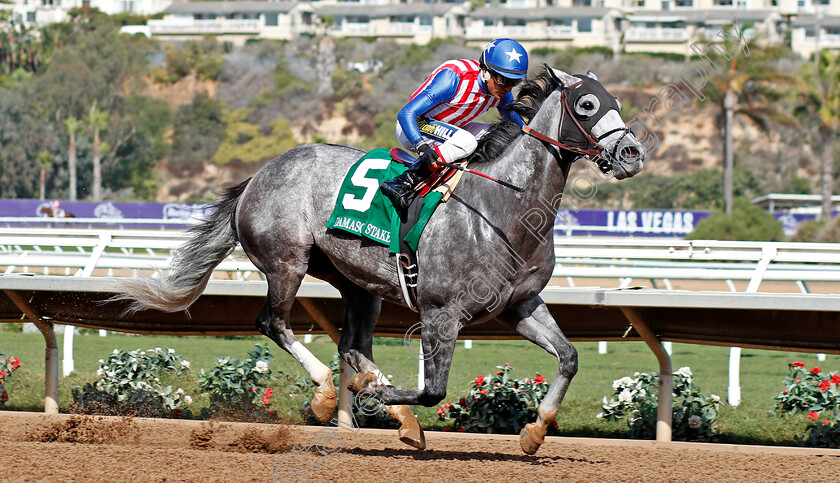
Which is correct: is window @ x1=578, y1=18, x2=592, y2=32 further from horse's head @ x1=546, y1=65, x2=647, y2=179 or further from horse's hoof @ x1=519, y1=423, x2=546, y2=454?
horse's hoof @ x1=519, y1=423, x2=546, y2=454

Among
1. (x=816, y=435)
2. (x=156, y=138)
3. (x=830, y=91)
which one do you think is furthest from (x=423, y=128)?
(x=156, y=138)

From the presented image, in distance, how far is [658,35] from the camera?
81.1 m

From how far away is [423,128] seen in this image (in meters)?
4.73

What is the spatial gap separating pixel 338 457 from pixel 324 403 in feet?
0.87

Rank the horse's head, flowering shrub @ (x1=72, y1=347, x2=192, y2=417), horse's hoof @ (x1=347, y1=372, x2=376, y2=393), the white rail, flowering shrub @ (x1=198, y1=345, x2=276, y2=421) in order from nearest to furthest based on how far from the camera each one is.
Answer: the horse's head < horse's hoof @ (x1=347, y1=372, x2=376, y2=393) < the white rail < flowering shrub @ (x1=198, y1=345, x2=276, y2=421) < flowering shrub @ (x1=72, y1=347, x2=192, y2=417)

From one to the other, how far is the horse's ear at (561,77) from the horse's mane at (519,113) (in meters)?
0.10

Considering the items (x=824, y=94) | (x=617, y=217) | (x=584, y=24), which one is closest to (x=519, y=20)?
(x=584, y=24)

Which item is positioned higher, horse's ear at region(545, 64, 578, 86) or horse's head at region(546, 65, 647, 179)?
horse's ear at region(545, 64, 578, 86)

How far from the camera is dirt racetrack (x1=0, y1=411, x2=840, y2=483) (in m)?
4.17

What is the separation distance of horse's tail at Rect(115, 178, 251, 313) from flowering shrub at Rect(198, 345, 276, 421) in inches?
49.7

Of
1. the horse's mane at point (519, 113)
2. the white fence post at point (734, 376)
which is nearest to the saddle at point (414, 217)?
the horse's mane at point (519, 113)

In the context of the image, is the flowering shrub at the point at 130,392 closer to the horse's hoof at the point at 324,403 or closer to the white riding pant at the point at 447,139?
the horse's hoof at the point at 324,403

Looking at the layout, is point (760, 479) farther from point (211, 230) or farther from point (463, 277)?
point (211, 230)

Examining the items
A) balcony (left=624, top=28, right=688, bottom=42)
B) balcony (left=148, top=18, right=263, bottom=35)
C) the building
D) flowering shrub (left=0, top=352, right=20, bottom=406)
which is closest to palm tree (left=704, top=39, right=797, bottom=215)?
flowering shrub (left=0, top=352, right=20, bottom=406)
